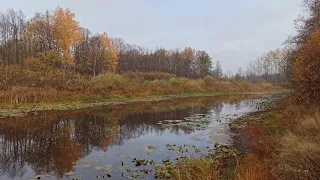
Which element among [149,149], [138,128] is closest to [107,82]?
[138,128]

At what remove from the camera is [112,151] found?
11.0m

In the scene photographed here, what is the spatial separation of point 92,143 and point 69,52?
32.4 metres

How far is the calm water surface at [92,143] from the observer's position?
8.62m

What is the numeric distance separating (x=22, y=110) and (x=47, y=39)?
76.1 ft

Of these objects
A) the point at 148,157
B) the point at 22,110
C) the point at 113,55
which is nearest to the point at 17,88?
the point at 22,110

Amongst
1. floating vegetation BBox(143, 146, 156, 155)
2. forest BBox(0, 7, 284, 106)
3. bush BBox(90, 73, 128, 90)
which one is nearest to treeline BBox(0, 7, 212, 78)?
forest BBox(0, 7, 284, 106)

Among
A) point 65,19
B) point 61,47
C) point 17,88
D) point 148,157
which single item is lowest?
point 148,157

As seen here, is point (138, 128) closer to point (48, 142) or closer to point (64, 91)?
point (48, 142)

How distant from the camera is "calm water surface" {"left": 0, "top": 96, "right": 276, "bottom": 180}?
8.62m

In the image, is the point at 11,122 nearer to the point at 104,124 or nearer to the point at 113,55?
the point at 104,124

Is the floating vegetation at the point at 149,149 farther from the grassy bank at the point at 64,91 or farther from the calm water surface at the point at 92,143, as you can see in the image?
the grassy bank at the point at 64,91

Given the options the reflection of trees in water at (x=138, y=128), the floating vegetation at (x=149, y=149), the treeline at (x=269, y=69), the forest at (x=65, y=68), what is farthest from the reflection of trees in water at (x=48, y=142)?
the treeline at (x=269, y=69)

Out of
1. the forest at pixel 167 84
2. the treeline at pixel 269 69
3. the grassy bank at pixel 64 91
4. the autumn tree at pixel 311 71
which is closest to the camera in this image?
the forest at pixel 167 84

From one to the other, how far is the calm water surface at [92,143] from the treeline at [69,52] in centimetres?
2118
